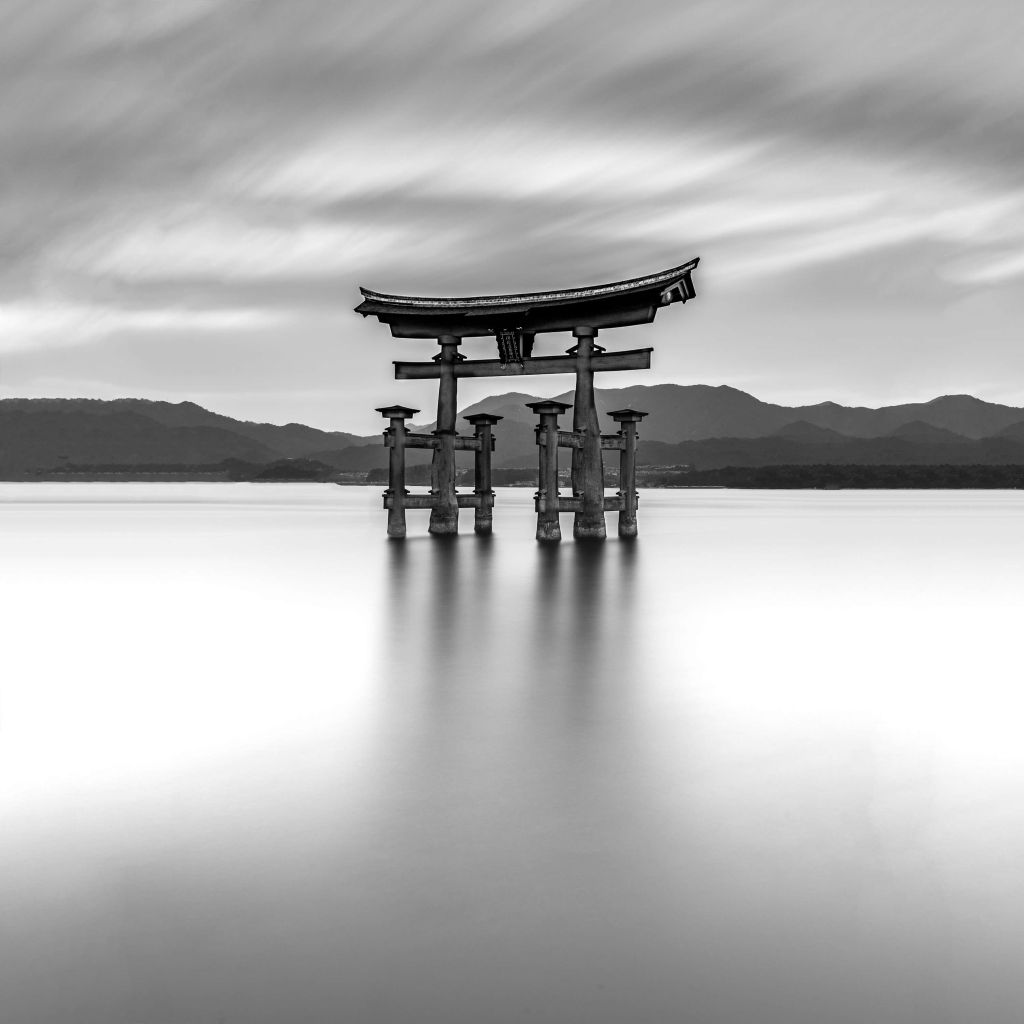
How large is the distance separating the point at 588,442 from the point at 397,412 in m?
4.26

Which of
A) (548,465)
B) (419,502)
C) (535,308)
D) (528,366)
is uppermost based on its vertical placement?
(535,308)

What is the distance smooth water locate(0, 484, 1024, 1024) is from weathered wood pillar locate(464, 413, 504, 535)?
44.9ft

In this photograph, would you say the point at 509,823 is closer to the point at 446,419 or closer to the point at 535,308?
the point at 535,308

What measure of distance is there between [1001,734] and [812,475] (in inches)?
5134

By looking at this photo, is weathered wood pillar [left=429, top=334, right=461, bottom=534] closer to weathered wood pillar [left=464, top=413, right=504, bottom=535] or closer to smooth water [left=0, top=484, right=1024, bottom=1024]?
weathered wood pillar [left=464, top=413, right=504, bottom=535]

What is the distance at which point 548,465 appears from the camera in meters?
21.3

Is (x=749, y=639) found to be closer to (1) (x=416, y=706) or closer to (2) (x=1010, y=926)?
(1) (x=416, y=706)

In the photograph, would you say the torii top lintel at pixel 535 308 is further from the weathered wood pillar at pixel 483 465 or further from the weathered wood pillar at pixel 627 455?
the weathered wood pillar at pixel 627 455

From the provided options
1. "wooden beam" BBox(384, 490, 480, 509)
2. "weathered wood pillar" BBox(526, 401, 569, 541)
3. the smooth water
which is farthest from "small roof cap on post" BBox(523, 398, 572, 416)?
the smooth water

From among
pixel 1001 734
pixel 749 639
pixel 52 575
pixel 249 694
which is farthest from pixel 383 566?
pixel 1001 734

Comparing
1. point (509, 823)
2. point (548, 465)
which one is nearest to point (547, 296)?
point (548, 465)

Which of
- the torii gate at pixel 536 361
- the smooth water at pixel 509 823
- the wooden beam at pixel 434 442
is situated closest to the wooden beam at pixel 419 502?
the torii gate at pixel 536 361

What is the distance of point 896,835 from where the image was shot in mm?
3961

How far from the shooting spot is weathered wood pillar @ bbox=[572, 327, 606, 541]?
20156 millimetres
